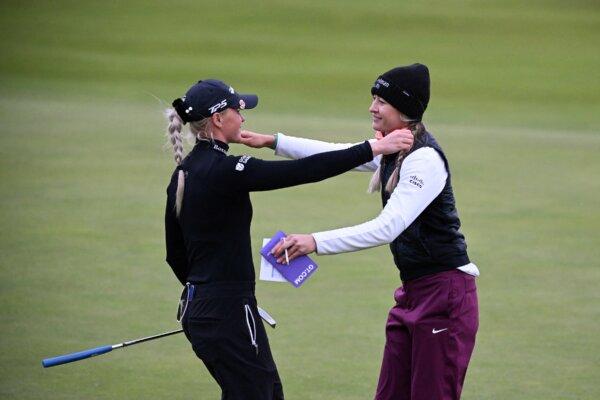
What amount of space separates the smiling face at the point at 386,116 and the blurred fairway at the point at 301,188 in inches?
73.8

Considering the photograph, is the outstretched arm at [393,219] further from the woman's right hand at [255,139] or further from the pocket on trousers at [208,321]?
the woman's right hand at [255,139]

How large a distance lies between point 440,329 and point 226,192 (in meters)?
1.04

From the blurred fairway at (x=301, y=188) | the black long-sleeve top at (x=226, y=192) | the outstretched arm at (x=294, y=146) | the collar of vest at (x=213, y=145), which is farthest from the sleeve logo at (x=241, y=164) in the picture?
the blurred fairway at (x=301, y=188)

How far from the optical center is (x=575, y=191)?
37.3ft

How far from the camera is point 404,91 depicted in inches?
170

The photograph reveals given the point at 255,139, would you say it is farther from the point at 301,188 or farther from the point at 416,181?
the point at 301,188

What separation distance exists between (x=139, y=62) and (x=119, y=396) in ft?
52.8

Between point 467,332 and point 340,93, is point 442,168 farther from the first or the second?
point 340,93

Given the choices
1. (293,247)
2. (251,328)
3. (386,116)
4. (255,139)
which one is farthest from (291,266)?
(255,139)

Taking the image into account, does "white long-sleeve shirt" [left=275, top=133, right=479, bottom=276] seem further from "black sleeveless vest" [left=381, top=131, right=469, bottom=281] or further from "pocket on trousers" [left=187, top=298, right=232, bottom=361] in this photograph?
"pocket on trousers" [left=187, top=298, right=232, bottom=361]

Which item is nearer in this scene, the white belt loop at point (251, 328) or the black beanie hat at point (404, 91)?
the white belt loop at point (251, 328)

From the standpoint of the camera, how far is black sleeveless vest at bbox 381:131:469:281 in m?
4.25

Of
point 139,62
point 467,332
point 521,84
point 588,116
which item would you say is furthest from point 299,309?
point 139,62

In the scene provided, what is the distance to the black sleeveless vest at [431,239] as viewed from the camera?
425 cm
